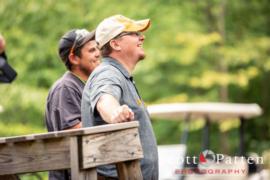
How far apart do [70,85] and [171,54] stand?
10.8 meters

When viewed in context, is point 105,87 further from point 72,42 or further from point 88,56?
point 72,42

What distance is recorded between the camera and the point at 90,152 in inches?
158

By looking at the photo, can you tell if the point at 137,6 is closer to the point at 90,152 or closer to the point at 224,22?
the point at 224,22

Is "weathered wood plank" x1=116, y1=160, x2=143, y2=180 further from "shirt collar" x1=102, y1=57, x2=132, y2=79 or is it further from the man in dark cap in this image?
the man in dark cap

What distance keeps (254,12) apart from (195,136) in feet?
12.1

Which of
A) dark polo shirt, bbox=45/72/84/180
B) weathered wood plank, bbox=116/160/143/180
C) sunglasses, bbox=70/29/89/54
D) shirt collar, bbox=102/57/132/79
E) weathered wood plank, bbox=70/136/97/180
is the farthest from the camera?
sunglasses, bbox=70/29/89/54

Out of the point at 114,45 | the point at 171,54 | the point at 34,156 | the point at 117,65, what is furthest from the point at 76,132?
the point at 171,54

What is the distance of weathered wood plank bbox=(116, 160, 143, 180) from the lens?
428 cm

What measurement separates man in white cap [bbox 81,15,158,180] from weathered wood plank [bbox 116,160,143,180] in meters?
0.24

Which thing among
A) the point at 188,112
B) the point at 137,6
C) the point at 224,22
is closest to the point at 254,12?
the point at 224,22

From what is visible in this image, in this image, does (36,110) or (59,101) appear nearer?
(59,101)

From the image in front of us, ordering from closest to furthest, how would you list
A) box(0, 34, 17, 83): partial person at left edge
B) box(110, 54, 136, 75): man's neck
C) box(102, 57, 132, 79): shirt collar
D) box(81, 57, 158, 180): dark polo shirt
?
box(81, 57, 158, 180): dark polo shirt → box(102, 57, 132, 79): shirt collar → box(110, 54, 136, 75): man's neck → box(0, 34, 17, 83): partial person at left edge

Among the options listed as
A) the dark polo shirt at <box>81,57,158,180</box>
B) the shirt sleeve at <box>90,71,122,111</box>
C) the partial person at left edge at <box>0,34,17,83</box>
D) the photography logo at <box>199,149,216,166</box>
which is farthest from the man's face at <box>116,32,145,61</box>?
the photography logo at <box>199,149,216,166</box>

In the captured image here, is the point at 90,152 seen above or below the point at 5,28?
below
